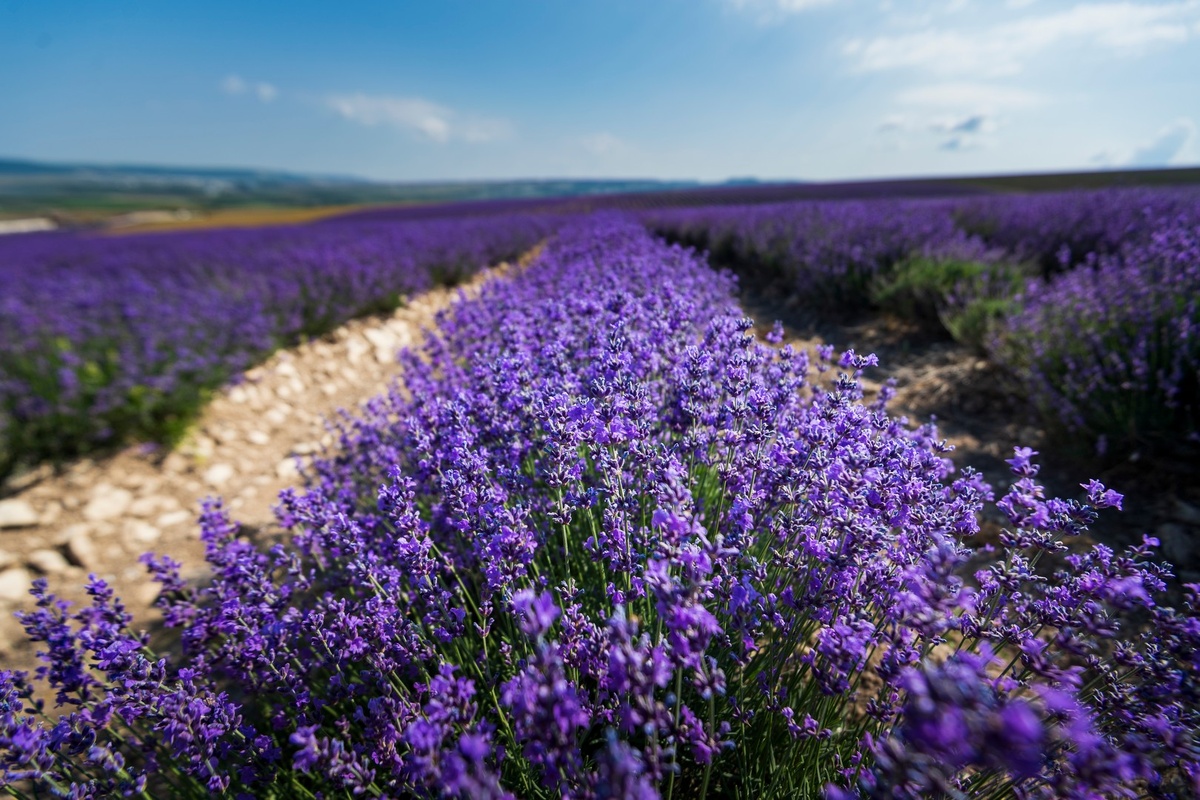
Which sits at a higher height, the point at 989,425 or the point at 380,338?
the point at 989,425

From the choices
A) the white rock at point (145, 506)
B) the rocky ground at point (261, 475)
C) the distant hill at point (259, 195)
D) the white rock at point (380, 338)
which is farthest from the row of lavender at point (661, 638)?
the distant hill at point (259, 195)

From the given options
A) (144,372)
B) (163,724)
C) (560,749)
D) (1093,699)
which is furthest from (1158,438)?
(144,372)

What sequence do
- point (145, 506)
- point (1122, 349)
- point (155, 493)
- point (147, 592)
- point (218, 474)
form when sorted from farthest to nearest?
point (218, 474), point (155, 493), point (145, 506), point (1122, 349), point (147, 592)

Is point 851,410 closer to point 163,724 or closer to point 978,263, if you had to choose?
point 163,724

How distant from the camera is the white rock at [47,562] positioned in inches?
136

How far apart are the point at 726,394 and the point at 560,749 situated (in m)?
1.40

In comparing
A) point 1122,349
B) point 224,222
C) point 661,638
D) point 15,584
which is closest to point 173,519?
point 15,584

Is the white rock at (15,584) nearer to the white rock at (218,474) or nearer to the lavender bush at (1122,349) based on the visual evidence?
the white rock at (218,474)

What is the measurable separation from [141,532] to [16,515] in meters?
0.92

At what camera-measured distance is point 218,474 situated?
439 cm

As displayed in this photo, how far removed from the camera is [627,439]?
157cm

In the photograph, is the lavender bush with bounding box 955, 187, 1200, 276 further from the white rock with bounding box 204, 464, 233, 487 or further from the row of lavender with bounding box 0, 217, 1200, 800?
the white rock with bounding box 204, 464, 233, 487

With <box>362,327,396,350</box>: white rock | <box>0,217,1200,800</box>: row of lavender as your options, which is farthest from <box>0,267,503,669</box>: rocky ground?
<box>0,217,1200,800</box>: row of lavender

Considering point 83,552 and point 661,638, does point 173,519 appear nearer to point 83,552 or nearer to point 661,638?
point 83,552
